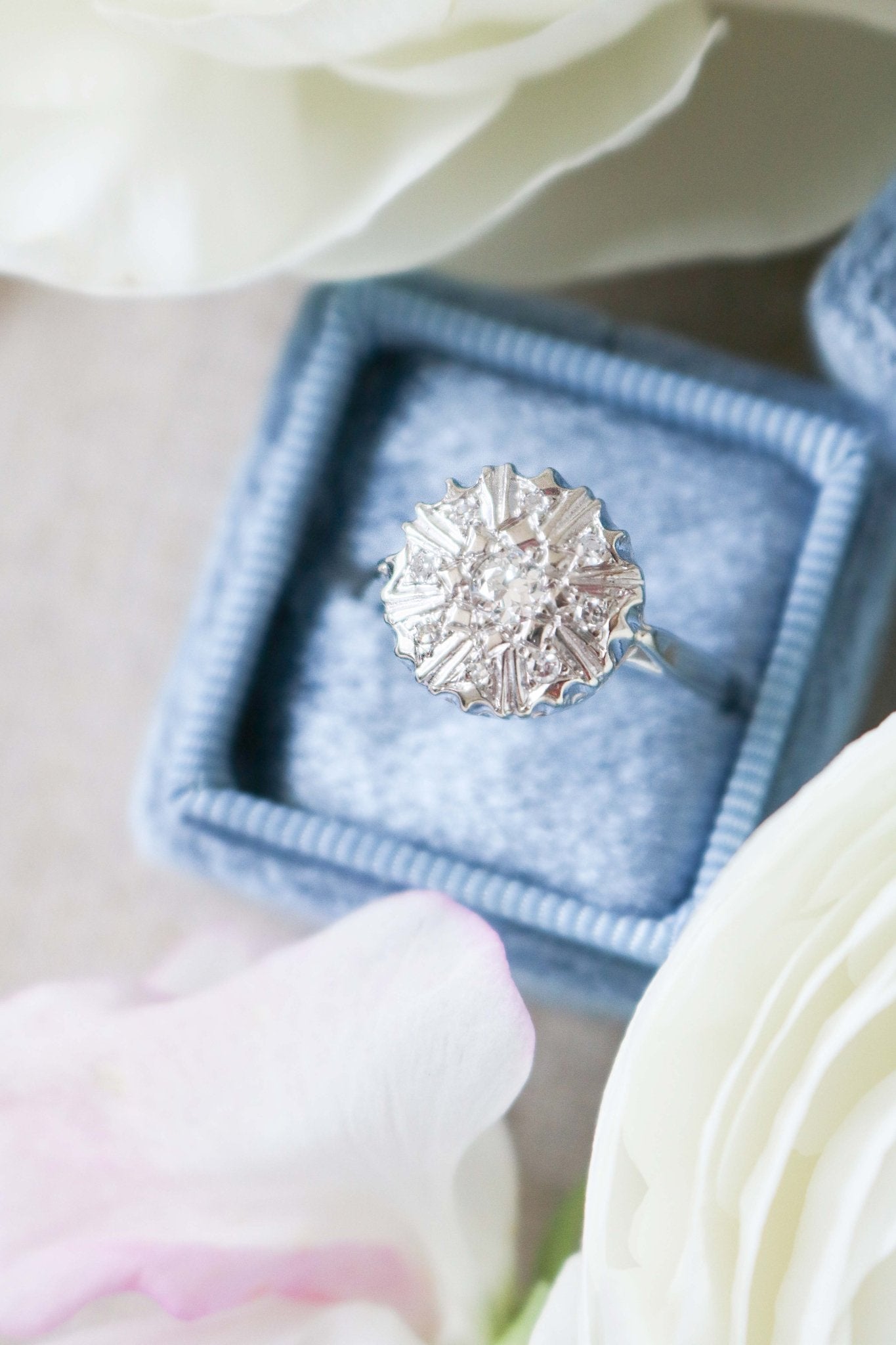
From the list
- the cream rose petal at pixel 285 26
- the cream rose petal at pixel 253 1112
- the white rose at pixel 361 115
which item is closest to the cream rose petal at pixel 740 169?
the white rose at pixel 361 115

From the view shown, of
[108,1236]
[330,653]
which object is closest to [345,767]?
[330,653]

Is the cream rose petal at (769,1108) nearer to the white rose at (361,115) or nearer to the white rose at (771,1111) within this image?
the white rose at (771,1111)

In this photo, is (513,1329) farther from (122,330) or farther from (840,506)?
(122,330)

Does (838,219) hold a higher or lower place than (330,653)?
higher

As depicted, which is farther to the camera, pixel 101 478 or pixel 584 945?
pixel 101 478

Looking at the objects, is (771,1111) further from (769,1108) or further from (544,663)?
(544,663)

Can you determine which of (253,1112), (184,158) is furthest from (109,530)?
(253,1112)
